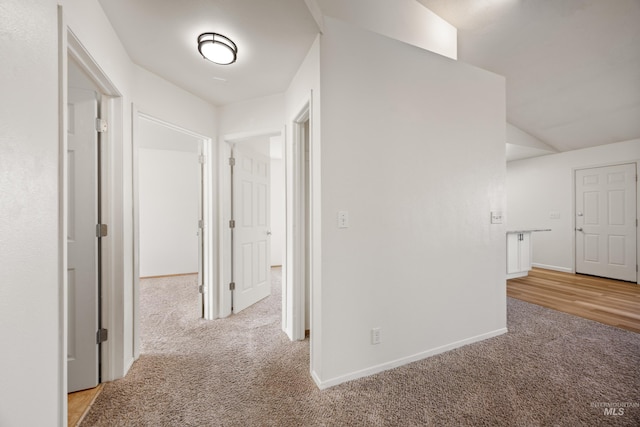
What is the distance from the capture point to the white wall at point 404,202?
1788 millimetres

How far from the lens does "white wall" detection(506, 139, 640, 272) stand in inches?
187

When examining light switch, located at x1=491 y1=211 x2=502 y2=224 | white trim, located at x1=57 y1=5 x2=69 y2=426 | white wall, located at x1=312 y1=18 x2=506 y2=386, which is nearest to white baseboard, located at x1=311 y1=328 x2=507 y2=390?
white wall, located at x1=312 y1=18 x2=506 y2=386

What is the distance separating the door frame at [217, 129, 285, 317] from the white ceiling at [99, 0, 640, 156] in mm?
434

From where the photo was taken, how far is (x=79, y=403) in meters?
1.60

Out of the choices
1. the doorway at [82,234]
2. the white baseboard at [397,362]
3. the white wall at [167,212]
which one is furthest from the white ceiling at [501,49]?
the white wall at [167,212]

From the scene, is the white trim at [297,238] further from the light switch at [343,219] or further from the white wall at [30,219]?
the white wall at [30,219]

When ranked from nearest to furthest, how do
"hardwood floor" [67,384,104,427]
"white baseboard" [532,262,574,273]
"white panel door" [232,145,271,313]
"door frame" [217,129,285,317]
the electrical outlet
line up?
"hardwood floor" [67,384,104,427] < the electrical outlet < "door frame" [217,129,285,317] < "white panel door" [232,145,271,313] < "white baseboard" [532,262,574,273]

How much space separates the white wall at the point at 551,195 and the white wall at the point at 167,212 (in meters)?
7.16

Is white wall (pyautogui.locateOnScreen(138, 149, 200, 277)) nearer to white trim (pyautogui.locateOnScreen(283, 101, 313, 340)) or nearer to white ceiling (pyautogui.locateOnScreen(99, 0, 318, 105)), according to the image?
white ceiling (pyautogui.locateOnScreen(99, 0, 318, 105))

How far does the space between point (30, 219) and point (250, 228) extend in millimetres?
2341

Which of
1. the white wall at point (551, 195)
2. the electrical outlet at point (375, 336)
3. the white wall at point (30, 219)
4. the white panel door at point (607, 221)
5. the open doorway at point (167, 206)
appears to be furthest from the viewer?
the open doorway at point (167, 206)

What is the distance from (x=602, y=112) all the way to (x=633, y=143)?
1069 millimetres

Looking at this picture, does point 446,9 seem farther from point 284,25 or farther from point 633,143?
point 633,143

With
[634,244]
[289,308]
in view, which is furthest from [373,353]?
[634,244]
